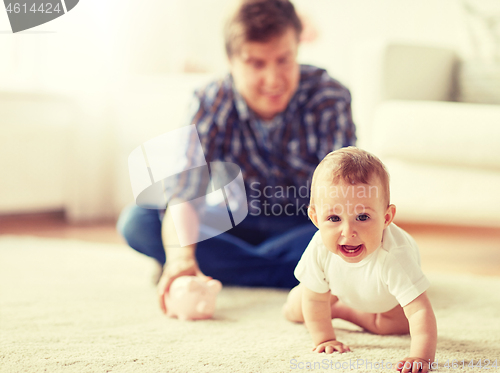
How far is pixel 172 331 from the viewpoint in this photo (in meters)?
0.82

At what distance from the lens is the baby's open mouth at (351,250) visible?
61 cm

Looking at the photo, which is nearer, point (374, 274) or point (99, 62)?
point (374, 274)

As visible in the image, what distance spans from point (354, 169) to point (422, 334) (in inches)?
8.4

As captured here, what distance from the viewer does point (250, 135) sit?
1.13 metres

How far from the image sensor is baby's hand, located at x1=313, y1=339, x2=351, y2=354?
27.3 inches

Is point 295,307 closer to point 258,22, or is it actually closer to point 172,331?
point 172,331

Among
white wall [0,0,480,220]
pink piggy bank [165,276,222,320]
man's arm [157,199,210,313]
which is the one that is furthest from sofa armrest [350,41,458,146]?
pink piggy bank [165,276,222,320]

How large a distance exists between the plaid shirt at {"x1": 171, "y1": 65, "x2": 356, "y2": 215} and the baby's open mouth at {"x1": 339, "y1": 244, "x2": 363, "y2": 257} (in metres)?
0.50

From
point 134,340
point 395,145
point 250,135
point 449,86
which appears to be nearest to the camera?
point 134,340

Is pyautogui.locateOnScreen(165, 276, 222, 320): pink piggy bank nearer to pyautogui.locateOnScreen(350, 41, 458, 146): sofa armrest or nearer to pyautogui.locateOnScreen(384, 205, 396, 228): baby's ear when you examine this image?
pyautogui.locateOnScreen(384, 205, 396, 228): baby's ear

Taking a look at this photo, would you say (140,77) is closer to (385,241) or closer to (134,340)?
(134,340)

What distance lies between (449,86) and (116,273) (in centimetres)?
123

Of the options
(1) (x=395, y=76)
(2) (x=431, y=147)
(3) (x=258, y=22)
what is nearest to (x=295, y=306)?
(3) (x=258, y=22)

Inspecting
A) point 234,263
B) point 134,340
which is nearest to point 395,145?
point 234,263
